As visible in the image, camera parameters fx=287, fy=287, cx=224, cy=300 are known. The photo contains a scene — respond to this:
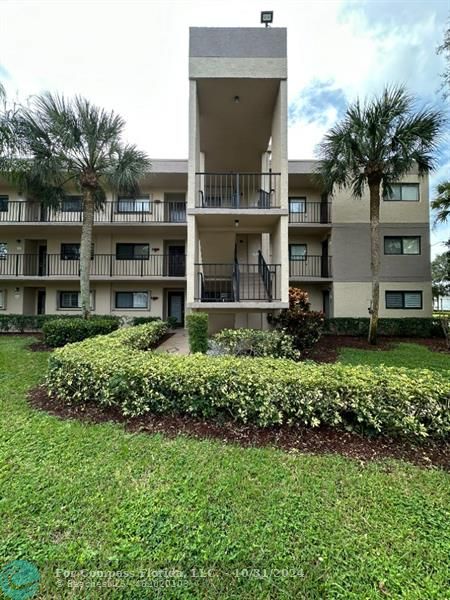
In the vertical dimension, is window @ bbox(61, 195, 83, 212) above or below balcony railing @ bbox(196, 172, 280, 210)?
above

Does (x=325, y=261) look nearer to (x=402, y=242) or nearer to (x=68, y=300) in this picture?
(x=402, y=242)

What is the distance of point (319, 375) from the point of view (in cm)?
436

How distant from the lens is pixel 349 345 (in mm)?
11273

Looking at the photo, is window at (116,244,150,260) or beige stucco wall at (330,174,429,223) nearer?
beige stucco wall at (330,174,429,223)

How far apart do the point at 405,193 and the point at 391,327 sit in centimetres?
750

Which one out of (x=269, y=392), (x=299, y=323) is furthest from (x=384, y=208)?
(x=269, y=392)

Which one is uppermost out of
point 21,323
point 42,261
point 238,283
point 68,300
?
point 42,261

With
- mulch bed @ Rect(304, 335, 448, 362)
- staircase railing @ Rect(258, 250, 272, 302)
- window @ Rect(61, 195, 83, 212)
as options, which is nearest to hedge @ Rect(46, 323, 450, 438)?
mulch bed @ Rect(304, 335, 448, 362)

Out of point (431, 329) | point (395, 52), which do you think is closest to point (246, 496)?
point (395, 52)

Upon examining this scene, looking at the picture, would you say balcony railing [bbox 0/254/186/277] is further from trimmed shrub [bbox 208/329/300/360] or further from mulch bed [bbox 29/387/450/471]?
mulch bed [bbox 29/387/450/471]

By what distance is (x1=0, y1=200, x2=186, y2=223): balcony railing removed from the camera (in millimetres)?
16297

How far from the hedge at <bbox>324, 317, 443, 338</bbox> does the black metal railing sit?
5.20 meters

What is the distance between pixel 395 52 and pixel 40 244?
1942 centimetres

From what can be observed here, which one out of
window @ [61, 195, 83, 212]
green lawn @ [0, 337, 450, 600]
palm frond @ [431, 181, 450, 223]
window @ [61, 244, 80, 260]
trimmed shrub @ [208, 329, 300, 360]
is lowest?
green lawn @ [0, 337, 450, 600]
